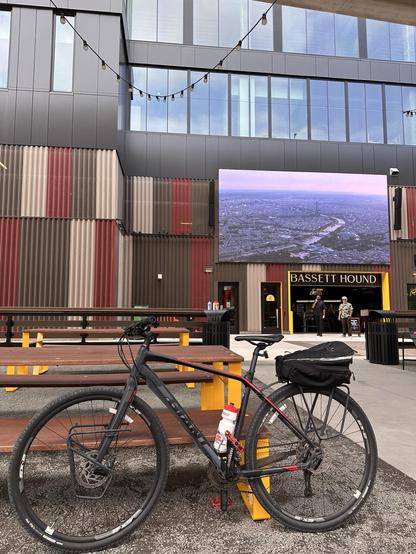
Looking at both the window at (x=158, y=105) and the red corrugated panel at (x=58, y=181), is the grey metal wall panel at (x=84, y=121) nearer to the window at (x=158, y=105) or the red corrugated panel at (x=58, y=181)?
the red corrugated panel at (x=58, y=181)

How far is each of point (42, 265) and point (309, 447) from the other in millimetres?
16203

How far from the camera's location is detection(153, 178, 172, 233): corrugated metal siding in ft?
64.6

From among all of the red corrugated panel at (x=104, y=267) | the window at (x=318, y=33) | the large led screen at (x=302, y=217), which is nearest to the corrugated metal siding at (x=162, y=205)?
the large led screen at (x=302, y=217)

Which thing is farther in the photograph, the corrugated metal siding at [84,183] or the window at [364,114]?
the window at [364,114]

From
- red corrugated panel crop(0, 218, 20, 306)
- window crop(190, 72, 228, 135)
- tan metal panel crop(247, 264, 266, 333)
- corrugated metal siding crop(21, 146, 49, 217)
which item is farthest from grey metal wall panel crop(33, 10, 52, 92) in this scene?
tan metal panel crop(247, 264, 266, 333)

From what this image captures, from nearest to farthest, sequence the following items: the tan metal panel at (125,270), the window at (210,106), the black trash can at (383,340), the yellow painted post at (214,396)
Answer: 1. the yellow painted post at (214,396)
2. the black trash can at (383,340)
3. the tan metal panel at (125,270)
4. the window at (210,106)

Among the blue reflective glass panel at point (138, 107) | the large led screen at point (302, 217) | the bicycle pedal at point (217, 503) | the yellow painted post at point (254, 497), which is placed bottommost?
the bicycle pedal at point (217, 503)

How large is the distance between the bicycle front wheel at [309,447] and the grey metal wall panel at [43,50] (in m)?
18.0

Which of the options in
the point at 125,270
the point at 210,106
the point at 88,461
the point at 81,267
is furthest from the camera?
the point at 210,106

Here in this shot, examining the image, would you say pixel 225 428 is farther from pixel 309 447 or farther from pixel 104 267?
pixel 104 267

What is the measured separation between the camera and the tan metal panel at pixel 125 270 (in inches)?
714

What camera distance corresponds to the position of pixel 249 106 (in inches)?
818

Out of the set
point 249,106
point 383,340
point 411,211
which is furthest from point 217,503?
point 411,211

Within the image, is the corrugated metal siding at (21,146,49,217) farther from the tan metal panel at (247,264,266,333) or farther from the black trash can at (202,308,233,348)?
the black trash can at (202,308,233,348)
